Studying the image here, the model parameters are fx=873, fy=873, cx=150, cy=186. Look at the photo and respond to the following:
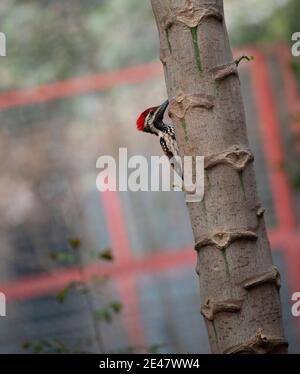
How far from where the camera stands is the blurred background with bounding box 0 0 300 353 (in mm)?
2709

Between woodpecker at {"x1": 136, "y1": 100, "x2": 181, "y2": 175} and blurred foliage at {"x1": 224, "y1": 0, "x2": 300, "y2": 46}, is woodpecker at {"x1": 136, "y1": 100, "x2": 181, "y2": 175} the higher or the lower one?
the lower one

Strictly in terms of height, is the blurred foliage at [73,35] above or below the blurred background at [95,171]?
above

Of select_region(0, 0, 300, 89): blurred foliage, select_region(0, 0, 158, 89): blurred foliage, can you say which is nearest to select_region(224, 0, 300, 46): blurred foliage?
select_region(0, 0, 300, 89): blurred foliage

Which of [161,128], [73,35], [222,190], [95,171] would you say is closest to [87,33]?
[73,35]

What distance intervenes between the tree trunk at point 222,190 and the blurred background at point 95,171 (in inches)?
63.4

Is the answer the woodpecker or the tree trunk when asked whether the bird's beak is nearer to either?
the woodpecker

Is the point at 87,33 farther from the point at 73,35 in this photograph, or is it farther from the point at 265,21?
the point at 265,21

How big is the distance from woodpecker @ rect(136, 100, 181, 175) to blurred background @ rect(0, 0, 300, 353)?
1396 mm

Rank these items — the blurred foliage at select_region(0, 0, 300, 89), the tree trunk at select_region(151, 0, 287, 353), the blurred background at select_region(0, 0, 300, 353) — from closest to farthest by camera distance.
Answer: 1. the tree trunk at select_region(151, 0, 287, 353)
2. the blurred background at select_region(0, 0, 300, 353)
3. the blurred foliage at select_region(0, 0, 300, 89)

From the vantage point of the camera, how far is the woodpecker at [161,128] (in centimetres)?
120

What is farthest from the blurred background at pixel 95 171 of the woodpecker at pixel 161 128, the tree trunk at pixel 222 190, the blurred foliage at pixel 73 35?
the tree trunk at pixel 222 190

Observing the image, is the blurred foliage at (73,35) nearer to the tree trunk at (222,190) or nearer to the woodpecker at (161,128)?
the woodpecker at (161,128)

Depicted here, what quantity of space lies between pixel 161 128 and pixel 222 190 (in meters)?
0.23
